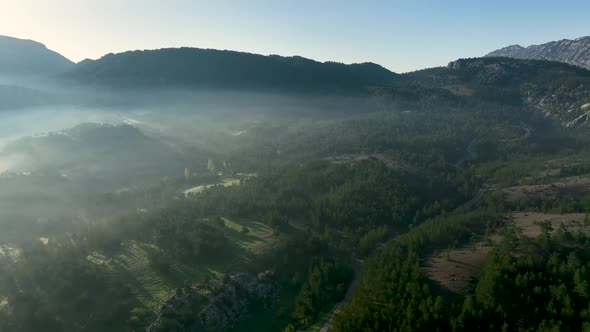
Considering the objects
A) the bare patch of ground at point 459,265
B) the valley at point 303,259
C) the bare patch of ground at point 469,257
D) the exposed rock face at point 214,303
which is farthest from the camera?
the bare patch of ground at point 469,257

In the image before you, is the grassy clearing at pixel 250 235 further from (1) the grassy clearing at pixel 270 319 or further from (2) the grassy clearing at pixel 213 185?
(2) the grassy clearing at pixel 213 185

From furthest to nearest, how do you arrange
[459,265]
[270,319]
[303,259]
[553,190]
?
1. [553,190]
2. [303,259]
3. [459,265]
4. [270,319]

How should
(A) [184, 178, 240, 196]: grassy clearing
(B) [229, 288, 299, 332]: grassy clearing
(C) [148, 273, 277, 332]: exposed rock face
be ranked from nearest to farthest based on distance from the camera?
(C) [148, 273, 277, 332]: exposed rock face → (B) [229, 288, 299, 332]: grassy clearing → (A) [184, 178, 240, 196]: grassy clearing

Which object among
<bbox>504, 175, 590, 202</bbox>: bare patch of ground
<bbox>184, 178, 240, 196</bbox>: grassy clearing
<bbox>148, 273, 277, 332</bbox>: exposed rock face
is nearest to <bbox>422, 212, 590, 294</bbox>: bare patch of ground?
<bbox>504, 175, 590, 202</bbox>: bare patch of ground

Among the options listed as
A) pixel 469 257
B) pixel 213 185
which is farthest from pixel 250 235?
pixel 213 185

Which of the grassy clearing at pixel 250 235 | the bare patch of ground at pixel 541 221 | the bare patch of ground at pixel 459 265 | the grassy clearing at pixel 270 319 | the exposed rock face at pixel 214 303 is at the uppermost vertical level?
the bare patch of ground at pixel 541 221

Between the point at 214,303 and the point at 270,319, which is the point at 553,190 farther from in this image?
the point at 214,303

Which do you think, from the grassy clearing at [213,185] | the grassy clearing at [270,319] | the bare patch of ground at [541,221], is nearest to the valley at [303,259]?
the grassy clearing at [270,319]

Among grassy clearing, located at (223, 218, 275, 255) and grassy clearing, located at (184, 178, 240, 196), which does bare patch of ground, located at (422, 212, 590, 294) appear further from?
grassy clearing, located at (184, 178, 240, 196)

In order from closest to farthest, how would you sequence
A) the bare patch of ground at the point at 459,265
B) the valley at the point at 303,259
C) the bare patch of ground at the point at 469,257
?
the valley at the point at 303,259, the bare patch of ground at the point at 459,265, the bare patch of ground at the point at 469,257

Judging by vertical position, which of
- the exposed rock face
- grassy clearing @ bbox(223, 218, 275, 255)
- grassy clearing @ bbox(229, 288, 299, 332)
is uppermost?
grassy clearing @ bbox(223, 218, 275, 255)
